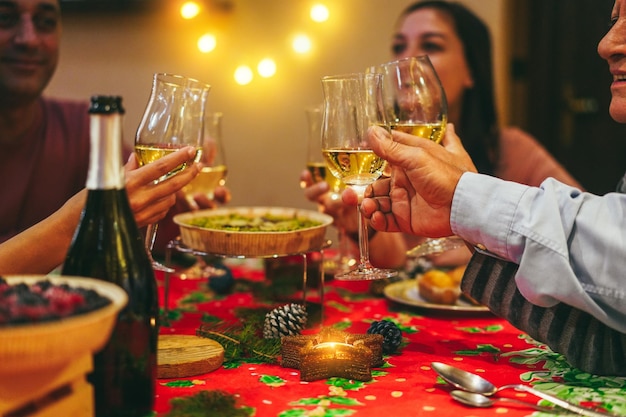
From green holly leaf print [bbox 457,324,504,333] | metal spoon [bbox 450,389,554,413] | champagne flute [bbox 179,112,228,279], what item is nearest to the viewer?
metal spoon [bbox 450,389,554,413]

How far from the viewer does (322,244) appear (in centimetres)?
145

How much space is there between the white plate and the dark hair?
1.12m

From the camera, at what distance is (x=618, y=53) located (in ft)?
3.90

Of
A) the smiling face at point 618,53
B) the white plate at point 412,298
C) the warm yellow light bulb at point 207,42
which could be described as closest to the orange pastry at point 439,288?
the white plate at point 412,298

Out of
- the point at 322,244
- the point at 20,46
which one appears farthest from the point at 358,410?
the point at 20,46

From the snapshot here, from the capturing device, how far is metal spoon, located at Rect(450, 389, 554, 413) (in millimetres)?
866

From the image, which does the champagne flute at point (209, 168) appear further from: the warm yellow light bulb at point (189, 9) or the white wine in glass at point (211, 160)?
the warm yellow light bulb at point (189, 9)

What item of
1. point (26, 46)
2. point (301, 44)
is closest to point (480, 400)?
point (26, 46)

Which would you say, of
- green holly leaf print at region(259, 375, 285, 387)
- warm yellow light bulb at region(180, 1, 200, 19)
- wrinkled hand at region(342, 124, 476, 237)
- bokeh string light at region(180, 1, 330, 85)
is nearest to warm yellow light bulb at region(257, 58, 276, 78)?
bokeh string light at region(180, 1, 330, 85)

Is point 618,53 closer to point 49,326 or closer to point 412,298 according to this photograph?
point 412,298

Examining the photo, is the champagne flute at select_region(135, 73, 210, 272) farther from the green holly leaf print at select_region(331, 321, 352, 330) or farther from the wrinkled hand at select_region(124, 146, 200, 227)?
the green holly leaf print at select_region(331, 321, 352, 330)

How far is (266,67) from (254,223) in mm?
2141

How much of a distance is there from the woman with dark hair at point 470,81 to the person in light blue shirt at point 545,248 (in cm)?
142

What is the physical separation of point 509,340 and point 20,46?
1655 mm
